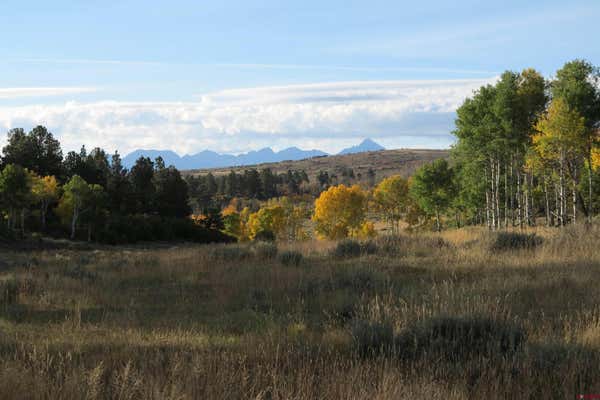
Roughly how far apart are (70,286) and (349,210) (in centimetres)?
7239

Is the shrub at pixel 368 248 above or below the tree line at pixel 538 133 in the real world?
below

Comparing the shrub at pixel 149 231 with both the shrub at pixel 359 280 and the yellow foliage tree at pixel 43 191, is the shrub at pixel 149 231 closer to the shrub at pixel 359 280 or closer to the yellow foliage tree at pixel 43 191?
the yellow foliage tree at pixel 43 191

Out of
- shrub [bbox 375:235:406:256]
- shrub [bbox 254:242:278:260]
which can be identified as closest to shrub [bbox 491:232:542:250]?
shrub [bbox 375:235:406:256]

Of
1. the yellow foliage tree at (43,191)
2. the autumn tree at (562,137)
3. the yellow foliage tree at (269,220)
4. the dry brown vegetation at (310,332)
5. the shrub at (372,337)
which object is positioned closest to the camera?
the dry brown vegetation at (310,332)

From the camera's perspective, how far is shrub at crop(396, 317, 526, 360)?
4836 millimetres

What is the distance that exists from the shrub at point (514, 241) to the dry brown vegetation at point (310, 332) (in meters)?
1.85

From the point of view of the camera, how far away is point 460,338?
5.04 metres

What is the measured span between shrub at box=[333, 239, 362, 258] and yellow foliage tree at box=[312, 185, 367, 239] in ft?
215

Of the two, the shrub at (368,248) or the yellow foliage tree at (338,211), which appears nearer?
the shrub at (368,248)

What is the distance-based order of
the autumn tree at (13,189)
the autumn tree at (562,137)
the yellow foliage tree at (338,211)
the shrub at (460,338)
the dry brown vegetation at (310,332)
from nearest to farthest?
1. the dry brown vegetation at (310,332)
2. the shrub at (460,338)
3. the autumn tree at (562,137)
4. the autumn tree at (13,189)
5. the yellow foliage tree at (338,211)

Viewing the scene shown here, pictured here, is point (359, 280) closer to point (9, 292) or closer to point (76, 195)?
point (9, 292)

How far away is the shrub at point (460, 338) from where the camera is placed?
15.9ft

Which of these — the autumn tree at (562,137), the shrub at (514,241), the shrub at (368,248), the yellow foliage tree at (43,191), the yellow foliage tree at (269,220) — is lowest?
the yellow foliage tree at (269,220)

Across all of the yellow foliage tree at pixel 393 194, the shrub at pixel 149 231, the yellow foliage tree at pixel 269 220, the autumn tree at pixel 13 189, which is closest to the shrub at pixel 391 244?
the autumn tree at pixel 13 189
